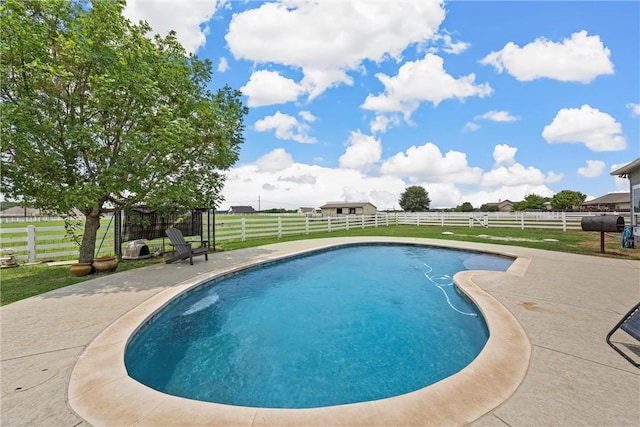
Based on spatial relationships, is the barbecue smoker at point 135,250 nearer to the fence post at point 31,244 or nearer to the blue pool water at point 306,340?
the fence post at point 31,244

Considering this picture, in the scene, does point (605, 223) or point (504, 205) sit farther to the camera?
point (504, 205)

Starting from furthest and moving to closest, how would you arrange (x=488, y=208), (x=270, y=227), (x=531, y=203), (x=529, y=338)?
(x=488, y=208), (x=531, y=203), (x=270, y=227), (x=529, y=338)

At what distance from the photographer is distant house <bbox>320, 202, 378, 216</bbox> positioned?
168ft

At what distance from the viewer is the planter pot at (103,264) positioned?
7034mm

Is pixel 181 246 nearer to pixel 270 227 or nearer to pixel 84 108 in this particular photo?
pixel 84 108

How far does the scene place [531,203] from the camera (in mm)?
55625

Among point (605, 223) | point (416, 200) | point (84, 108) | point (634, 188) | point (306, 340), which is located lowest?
point (306, 340)

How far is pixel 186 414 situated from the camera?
2.07 m

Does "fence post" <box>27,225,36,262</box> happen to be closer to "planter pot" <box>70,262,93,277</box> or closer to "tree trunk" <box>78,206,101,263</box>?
"tree trunk" <box>78,206,101,263</box>

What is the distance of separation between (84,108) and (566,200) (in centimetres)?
6578

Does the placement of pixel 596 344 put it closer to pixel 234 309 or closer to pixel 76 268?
pixel 234 309

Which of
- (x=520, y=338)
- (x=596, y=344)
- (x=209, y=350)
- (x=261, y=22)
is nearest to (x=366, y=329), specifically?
(x=520, y=338)

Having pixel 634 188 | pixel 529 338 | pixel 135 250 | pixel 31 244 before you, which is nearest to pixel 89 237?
pixel 135 250

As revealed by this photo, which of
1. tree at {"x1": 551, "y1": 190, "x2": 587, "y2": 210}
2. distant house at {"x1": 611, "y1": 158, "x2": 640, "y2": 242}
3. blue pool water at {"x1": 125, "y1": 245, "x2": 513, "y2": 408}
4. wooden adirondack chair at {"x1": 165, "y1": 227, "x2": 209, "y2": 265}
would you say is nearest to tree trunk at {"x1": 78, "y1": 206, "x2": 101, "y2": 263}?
wooden adirondack chair at {"x1": 165, "y1": 227, "x2": 209, "y2": 265}
